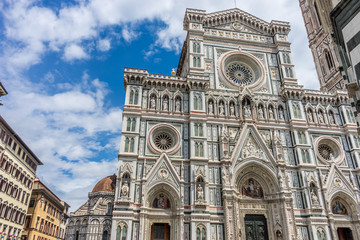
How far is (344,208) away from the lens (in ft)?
86.5

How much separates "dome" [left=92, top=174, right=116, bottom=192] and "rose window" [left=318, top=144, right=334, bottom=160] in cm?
3247

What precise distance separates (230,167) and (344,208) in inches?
456

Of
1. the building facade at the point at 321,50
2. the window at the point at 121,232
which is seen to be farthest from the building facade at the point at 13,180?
the building facade at the point at 321,50

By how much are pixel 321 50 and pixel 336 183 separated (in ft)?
72.4

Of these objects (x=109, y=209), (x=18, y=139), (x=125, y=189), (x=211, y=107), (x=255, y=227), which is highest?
(x=211, y=107)

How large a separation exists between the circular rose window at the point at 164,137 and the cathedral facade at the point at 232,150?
0.31ft

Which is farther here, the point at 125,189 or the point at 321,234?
the point at 321,234

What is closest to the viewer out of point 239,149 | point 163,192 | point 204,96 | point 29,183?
point 163,192

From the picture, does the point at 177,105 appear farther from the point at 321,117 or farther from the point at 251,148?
the point at 321,117

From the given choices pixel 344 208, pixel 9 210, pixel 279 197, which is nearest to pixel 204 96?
pixel 279 197

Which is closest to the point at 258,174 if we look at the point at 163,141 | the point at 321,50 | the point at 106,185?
the point at 163,141

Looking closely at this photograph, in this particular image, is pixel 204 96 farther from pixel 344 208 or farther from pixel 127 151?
pixel 344 208

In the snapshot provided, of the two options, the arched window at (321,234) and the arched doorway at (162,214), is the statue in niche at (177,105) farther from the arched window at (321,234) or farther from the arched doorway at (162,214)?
the arched window at (321,234)

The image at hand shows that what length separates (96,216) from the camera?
4403 cm
